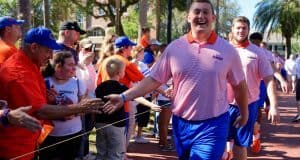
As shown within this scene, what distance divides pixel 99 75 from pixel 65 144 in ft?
6.47

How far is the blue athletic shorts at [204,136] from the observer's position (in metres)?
4.71

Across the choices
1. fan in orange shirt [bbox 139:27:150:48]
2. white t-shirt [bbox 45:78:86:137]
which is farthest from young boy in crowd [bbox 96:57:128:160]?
fan in orange shirt [bbox 139:27:150:48]

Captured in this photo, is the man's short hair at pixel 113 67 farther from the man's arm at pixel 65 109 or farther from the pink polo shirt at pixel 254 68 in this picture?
the man's arm at pixel 65 109

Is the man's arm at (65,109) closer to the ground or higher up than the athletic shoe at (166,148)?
higher up

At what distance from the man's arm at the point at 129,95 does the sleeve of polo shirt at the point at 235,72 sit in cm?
73

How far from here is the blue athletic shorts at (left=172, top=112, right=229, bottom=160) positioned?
4.71 meters

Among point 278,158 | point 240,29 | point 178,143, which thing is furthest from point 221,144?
point 278,158

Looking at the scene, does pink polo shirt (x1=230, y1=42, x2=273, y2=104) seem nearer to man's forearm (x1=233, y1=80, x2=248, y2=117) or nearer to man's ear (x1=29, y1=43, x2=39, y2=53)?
man's forearm (x1=233, y1=80, x2=248, y2=117)

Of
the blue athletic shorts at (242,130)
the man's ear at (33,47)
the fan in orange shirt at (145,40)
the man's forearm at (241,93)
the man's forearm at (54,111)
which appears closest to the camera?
the man's forearm at (54,111)

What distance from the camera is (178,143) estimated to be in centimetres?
492

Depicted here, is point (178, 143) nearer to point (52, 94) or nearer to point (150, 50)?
point (52, 94)

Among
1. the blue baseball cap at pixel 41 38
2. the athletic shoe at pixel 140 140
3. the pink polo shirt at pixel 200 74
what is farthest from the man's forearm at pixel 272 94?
the athletic shoe at pixel 140 140

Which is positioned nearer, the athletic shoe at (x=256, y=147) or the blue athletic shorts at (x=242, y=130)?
the blue athletic shorts at (x=242, y=130)

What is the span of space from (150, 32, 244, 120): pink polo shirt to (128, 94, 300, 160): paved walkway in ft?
12.9
